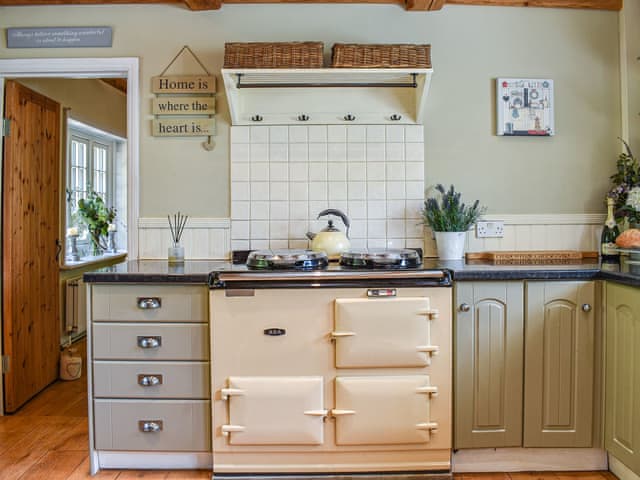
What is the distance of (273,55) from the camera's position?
233cm

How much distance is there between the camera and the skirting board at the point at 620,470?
1949 mm

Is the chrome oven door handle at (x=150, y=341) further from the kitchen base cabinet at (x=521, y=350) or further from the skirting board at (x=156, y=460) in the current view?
the kitchen base cabinet at (x=521, y=350)

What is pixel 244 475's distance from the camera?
2.03 metres

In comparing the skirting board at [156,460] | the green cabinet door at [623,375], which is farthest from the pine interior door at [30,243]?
the green cabinet door at [623,375]

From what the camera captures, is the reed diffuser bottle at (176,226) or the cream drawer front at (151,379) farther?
the reed diffuser bottle at (176,226)

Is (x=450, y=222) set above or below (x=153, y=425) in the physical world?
above

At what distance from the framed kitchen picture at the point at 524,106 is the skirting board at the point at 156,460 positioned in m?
2.15

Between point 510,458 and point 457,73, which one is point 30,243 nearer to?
point 457,73

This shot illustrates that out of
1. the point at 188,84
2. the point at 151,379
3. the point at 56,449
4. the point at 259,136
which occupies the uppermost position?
the point at 188,84

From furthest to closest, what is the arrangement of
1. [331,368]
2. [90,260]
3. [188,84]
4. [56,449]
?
[90,260], [188,84], [56,449], [331,368]

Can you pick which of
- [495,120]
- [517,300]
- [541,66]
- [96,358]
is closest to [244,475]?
[96,358]

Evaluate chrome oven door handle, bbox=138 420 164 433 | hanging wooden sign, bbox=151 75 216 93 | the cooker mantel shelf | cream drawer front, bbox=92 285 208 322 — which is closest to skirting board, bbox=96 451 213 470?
chrome oven door handle, bbox=138 420 164 433

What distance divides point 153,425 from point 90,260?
99.1 inches

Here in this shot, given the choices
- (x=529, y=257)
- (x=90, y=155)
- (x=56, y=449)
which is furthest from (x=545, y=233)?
(x=90, y=155)
